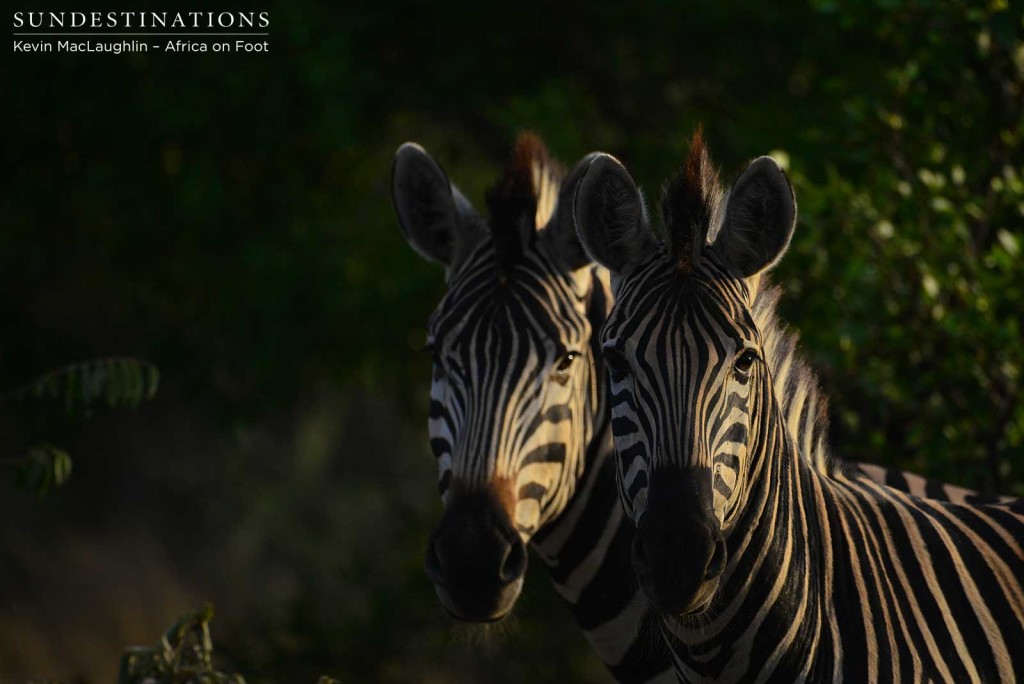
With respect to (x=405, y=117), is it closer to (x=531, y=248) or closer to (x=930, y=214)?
(x=930, y=214)

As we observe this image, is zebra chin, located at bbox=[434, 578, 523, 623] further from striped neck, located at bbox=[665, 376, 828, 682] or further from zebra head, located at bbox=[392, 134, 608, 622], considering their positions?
striped neck, located at bbox=[665, 376, 828, 682]

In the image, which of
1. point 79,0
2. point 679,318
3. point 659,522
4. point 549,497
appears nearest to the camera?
point 659,522

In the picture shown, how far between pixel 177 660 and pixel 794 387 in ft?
7.60

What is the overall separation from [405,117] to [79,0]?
350 cm

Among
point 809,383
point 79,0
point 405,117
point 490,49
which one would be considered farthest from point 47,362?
point 809,383

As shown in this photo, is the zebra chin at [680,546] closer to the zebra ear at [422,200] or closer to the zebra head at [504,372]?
the zebra head at [504,372]

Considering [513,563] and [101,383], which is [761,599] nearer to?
[513,563]

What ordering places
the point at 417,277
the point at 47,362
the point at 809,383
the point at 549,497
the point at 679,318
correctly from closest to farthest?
1. the point at 679,318
2. the point at 809,383
3. the point at 549,497
4. the point at 417,277
5. the point at 47,362

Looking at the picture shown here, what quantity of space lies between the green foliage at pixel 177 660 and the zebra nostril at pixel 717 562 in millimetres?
1836

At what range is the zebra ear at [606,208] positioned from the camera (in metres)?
3.86

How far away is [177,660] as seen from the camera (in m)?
4.49

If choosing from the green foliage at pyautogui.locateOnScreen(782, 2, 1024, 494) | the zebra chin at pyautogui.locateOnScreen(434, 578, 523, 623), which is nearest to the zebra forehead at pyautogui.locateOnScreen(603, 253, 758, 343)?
the zebra chin at pyautogui.locateOnScreen(434, 578, 523, 623)

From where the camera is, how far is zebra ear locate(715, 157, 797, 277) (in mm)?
3654

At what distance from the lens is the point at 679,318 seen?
3.50 metres
